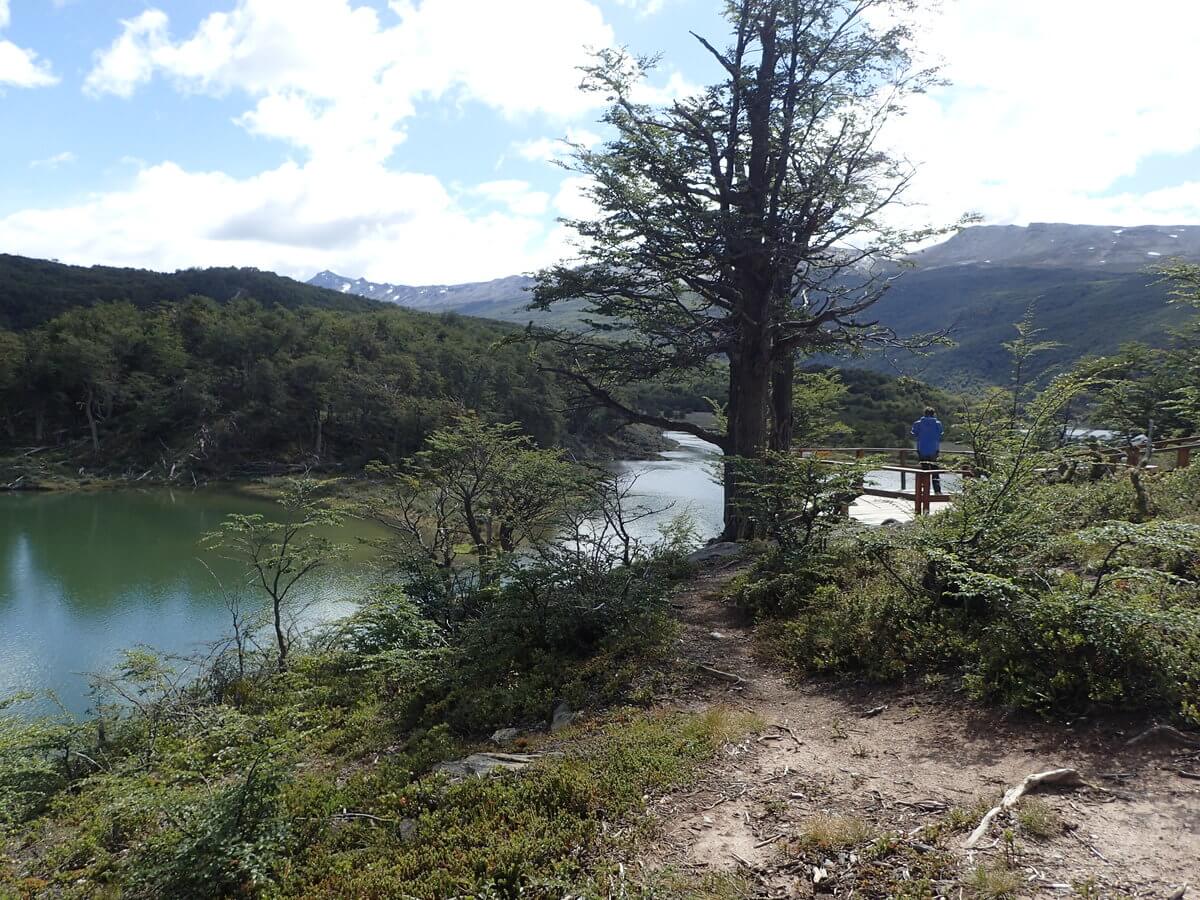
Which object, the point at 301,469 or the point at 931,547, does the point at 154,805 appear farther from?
the point at 301,469

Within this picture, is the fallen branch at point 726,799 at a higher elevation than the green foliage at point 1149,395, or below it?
below

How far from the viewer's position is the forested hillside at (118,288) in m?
70.7

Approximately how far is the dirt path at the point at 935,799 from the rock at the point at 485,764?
1138 millimetres

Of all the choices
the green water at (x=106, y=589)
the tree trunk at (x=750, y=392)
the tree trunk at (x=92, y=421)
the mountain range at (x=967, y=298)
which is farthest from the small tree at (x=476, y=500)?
the tree trunk at (x=92, y=421)

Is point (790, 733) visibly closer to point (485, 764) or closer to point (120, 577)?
point (485, 764)

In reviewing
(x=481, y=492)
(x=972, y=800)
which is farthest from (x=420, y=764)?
(x=481, y=492)

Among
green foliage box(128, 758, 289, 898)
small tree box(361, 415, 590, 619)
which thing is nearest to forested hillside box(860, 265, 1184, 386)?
small tree box(361, 415, 590, 619)

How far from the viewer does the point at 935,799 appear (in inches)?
135

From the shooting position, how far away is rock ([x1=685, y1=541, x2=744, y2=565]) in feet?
32.6

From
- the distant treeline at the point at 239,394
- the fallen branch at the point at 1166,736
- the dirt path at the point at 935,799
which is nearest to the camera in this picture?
the dirt path at the point at 935,799

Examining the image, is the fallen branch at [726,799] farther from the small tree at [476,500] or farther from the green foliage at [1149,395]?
the green foliage at [1149,395]

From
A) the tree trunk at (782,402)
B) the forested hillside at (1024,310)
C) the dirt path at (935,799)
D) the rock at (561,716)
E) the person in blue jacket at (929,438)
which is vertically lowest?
the rock at (561,716)

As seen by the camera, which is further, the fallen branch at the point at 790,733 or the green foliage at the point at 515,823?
the fallen branch at the point at 790,733

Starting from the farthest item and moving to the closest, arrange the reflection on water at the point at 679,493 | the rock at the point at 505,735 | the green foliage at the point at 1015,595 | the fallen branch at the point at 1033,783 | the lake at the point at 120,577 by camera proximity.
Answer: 1. the reflection on water at the point at 679,493
2. the lake at the point at 120,577
3. the rock at the point at 505,735
4. the green foliage at the point at 1015,595
5. the fallen branch at the point at 1033,783
